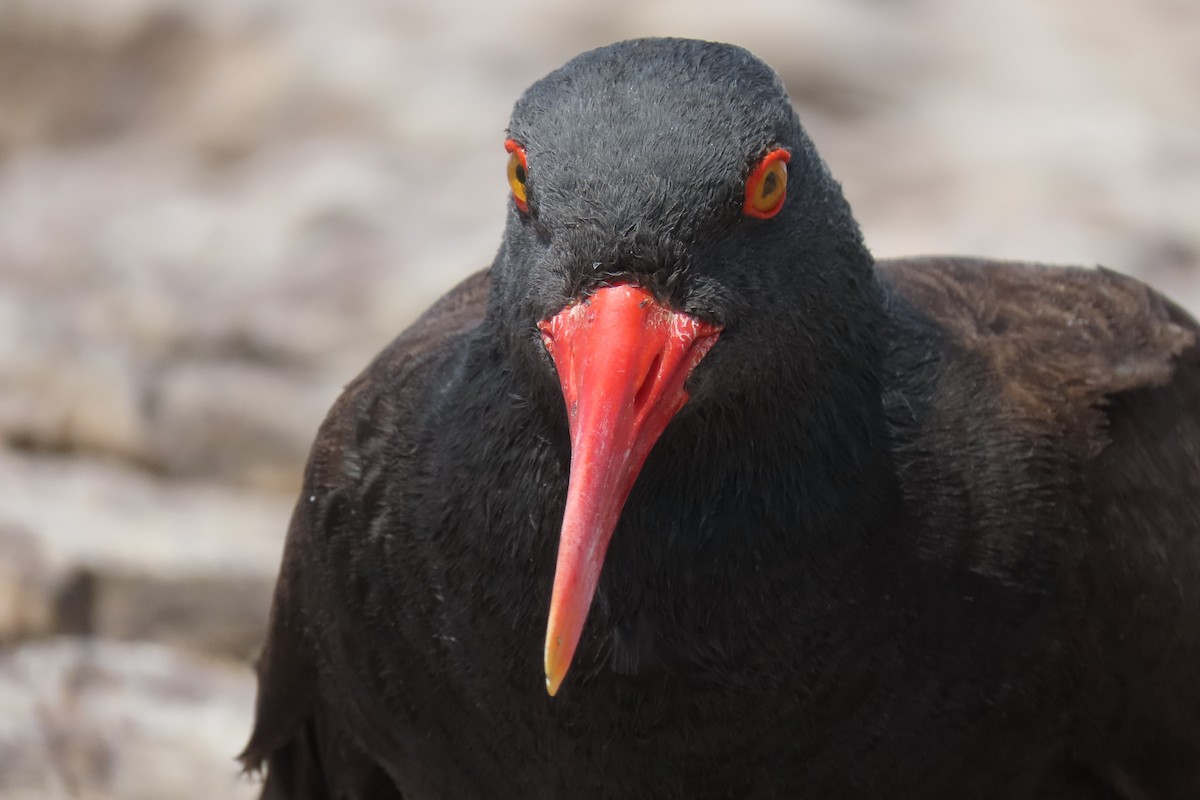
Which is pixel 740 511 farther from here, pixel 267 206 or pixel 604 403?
pixel 267 206

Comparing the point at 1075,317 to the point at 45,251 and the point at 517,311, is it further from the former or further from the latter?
the point at 45,251

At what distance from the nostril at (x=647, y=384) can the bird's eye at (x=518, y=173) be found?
1.70 feet

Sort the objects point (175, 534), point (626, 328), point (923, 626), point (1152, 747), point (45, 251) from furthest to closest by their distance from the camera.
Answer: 1. point (45, 251)
2. point (175, 534)
3. point (1152, 747)
4. point (923, 626)
5. point (626, 328)

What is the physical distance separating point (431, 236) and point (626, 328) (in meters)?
5.98

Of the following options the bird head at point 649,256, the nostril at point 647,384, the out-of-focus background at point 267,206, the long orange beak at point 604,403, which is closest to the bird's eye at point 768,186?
the bird head at point 649,256

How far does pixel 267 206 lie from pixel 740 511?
655 cm

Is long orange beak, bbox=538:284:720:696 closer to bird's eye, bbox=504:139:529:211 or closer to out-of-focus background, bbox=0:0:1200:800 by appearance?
bird's eye, bbox=504:139:529:211

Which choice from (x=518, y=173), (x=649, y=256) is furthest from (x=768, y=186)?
(x=518, y=173)

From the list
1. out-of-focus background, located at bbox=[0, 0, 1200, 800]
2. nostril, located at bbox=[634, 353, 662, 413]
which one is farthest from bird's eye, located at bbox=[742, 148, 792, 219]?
out-of-focus background, located at bbox=[0, 0, 1200, 800]

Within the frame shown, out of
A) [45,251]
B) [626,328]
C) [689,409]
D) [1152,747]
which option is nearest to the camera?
[626,328]

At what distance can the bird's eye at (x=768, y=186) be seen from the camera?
3232mm

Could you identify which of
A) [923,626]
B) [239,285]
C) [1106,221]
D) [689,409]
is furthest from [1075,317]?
[239,285]

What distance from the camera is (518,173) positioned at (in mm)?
3338

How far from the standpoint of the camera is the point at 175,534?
7.54 m
